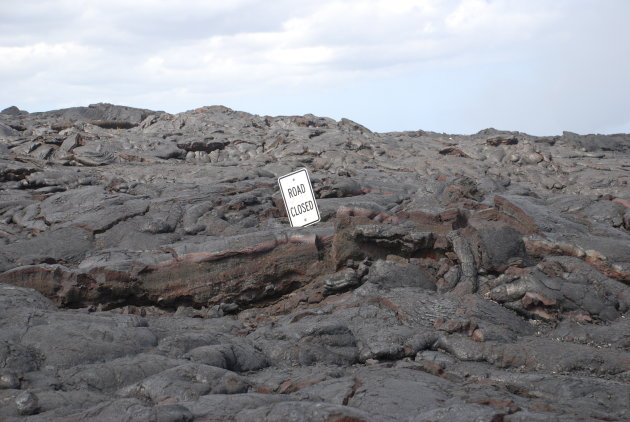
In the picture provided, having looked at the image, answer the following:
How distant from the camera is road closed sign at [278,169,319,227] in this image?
45.3ft

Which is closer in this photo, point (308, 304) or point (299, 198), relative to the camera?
point (308, 304)

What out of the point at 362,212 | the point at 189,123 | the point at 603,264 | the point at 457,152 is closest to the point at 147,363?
the point at 362,212

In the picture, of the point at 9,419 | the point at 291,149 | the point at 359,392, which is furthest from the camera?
the point at 291,149

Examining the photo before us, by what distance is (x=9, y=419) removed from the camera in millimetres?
7547

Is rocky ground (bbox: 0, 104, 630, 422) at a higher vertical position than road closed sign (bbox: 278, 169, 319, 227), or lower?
lower

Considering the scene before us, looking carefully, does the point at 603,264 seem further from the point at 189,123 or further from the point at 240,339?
the point at 189,123

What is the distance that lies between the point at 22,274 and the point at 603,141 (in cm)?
3515

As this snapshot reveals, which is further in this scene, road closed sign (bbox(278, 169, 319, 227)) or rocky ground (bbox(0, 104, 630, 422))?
road closed sign (bbox(278, 169, 319, 227))

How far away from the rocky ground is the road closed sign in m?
0.72

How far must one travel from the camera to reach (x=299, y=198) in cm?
1405

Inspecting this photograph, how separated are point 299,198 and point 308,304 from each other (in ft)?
7.13

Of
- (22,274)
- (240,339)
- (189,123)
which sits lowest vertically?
(240,339)

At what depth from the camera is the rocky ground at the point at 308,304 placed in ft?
26.8

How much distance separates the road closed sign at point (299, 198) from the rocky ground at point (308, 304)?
0.72 m
